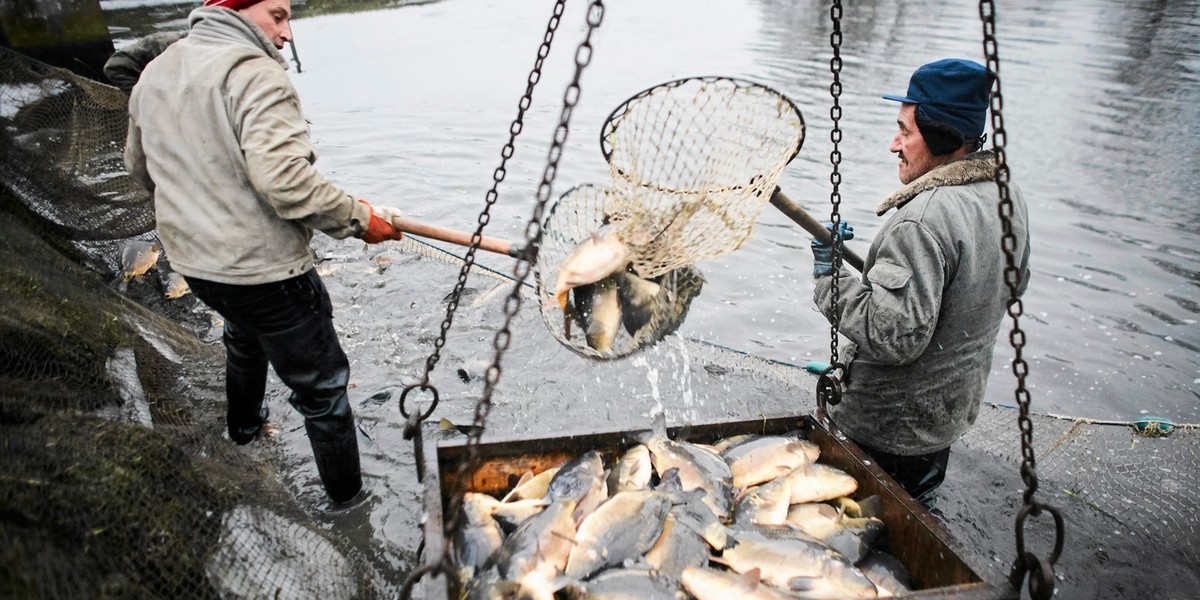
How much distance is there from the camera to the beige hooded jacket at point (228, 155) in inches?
117

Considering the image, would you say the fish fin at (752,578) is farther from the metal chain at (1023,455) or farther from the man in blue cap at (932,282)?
the man in blue cap at (932,282)

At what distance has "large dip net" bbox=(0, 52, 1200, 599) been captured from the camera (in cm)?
221

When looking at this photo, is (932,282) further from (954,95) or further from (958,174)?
(954,95)

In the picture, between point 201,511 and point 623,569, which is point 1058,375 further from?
point 201,511

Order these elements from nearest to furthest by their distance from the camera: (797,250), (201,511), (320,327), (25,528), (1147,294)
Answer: (25,528) < (201,511) < (320,327) < (1147,294) < (797,250)

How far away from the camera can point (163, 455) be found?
2.79 m

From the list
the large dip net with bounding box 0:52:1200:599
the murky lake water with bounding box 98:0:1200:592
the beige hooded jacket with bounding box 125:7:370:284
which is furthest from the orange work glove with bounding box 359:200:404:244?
the murky lake water with bounding box 98:0:1200:592

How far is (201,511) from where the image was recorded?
272 centimetres

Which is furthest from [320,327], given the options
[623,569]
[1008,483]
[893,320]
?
[1008,483]

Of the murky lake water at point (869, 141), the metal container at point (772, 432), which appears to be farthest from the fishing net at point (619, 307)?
the murky lake water at point (869, 141)

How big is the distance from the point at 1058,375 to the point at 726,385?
354 centimetres

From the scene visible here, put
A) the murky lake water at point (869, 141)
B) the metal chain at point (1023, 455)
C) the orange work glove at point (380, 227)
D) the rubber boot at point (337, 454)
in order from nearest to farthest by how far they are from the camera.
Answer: the metal chain at point (1023, 455), the orange work glove at point (380, 227), the rubber boot at point (337, 454), the murky lake water at point (869, 141)

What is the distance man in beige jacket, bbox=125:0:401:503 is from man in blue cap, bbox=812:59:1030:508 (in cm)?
240

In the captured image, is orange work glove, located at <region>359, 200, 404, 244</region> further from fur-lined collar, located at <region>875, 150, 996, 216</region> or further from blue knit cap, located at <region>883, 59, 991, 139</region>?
blue knit cap, located at <region>883, 59, 991, 139</region>
